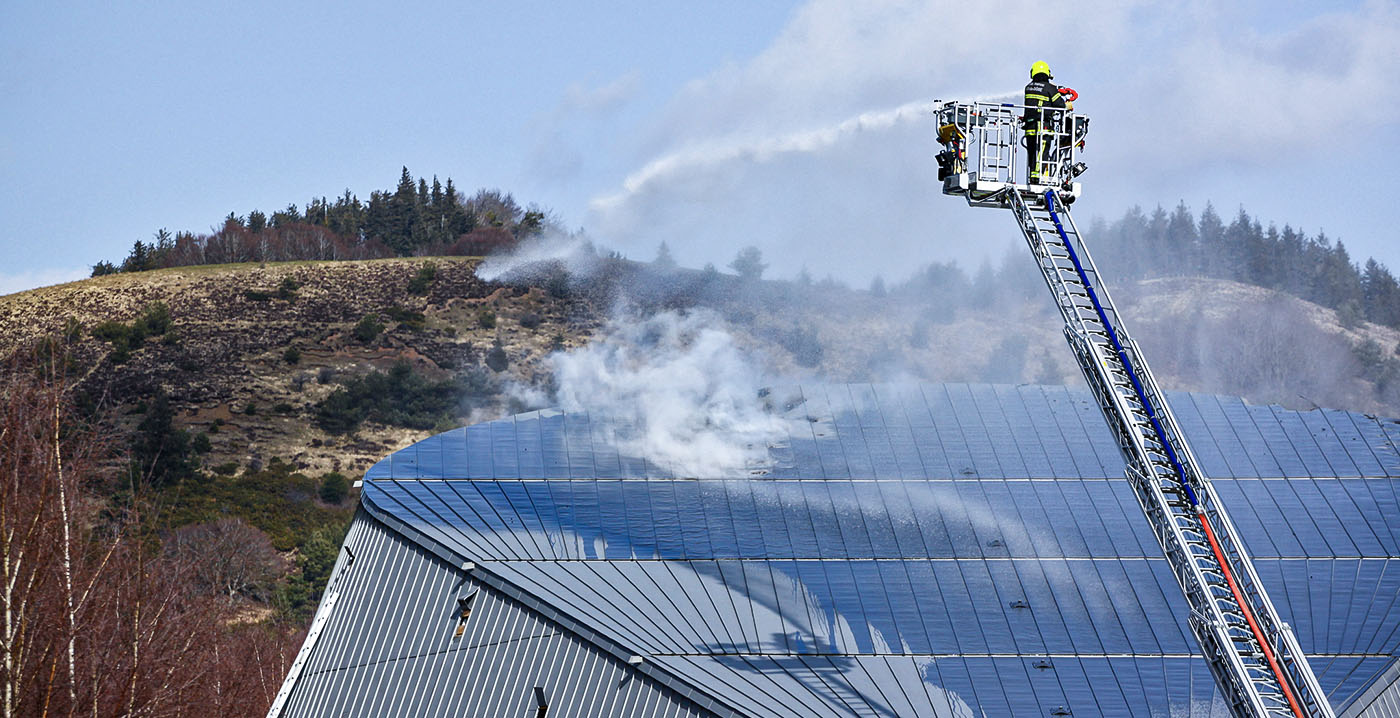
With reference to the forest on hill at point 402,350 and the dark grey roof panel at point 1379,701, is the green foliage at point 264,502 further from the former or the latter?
the dark grey roof panel at point 1379,701

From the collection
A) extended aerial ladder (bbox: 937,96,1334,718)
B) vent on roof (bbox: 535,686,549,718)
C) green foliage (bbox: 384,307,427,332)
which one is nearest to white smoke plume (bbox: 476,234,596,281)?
green foliage (bbox: 384,307,427,332)

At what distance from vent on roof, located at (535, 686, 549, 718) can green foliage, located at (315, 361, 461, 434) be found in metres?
106

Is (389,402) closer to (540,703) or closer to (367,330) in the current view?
(367,330)

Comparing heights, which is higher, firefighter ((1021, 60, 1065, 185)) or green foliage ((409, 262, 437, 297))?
green foliage ((409, 262, 437, 297))

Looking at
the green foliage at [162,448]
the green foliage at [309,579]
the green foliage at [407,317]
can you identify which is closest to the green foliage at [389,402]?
the green foliage at [162,448]

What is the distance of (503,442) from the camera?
1994 inches

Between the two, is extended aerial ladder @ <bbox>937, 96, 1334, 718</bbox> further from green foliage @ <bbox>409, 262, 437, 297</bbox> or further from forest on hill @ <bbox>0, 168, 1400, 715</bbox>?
green foliage @ <bbox>409, 262, 437, 297</bbox>

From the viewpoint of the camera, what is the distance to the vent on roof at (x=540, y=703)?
127ft

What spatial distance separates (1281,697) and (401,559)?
27.1 meters

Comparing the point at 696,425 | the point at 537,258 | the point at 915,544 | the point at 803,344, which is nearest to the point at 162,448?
the point at 803,344

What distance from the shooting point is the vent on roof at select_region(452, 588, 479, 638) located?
138 ft

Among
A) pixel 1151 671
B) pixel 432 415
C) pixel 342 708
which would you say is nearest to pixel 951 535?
pixel 1151 671

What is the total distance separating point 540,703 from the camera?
3897 centimetres

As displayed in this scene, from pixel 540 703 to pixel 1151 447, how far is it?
1876 cm
